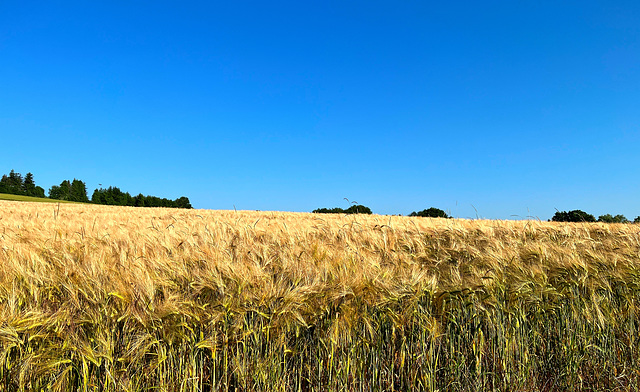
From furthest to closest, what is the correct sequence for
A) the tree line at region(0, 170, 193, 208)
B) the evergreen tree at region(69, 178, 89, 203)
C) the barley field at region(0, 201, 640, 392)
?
Result: the evergreen tree at region(69, 178, 89, 203) → the tree line at region(0, 170, 193, 208) → the barley field at region(0, 201, 640, 392)

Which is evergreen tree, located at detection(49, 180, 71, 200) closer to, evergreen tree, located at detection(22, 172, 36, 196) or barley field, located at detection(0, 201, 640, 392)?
evergreen tree, located at detection(22, 172, 36, 196)

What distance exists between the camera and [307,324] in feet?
7.77

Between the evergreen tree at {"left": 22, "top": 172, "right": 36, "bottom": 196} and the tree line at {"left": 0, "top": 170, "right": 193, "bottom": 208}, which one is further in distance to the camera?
the evergreen tree at {"left": 22, "top": 172, "right": 36, "bottom": 196}

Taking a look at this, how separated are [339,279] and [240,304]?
746 millimetres

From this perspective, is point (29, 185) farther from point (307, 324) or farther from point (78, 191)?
point (307, 324)

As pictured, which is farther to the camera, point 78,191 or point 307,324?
point 78,191

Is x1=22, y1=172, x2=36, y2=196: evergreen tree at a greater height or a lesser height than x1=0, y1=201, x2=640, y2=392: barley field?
greater

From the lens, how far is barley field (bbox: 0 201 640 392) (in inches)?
83.5

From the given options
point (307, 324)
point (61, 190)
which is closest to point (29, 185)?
point (61, 190)

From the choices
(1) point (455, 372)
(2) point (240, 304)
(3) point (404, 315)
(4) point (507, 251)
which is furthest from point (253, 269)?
(4) point (507, 251)

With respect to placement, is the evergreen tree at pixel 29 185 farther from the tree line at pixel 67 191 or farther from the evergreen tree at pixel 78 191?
the evergreen tree at pixel 78 191

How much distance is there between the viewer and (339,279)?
2641 millimetres

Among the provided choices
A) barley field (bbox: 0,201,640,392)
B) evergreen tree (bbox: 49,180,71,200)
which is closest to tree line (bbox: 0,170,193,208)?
evergreen tree (bbox: 49,180,71,200)

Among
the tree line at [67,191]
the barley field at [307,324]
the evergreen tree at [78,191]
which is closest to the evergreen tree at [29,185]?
the tree line at [67,191]
